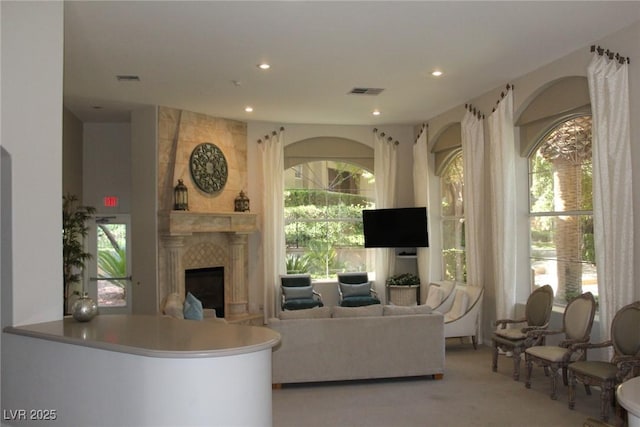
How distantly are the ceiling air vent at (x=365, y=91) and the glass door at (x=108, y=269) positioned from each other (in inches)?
187

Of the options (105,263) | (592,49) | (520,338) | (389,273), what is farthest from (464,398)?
(105,263)

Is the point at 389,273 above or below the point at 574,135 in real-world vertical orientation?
below

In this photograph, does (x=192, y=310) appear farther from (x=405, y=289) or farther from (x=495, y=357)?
(x=405, y=289)

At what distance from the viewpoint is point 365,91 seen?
797 cm

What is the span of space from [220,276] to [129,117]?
3.07 metres

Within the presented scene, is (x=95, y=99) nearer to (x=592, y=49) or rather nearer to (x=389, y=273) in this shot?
(x=389, y=273)

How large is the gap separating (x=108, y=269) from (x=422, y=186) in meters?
5.61

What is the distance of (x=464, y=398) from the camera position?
18.3 feet

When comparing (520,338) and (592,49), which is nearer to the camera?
(592,49)

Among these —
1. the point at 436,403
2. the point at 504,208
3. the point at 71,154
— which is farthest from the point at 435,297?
the point at 71,154

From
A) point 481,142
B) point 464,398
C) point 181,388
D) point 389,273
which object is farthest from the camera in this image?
point 389,273

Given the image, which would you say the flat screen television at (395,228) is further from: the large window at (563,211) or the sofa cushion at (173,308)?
the sofa cushion at (173,308)

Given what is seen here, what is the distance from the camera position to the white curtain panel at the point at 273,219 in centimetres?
999

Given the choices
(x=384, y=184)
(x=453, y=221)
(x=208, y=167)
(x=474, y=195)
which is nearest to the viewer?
(x=474, y=195)
